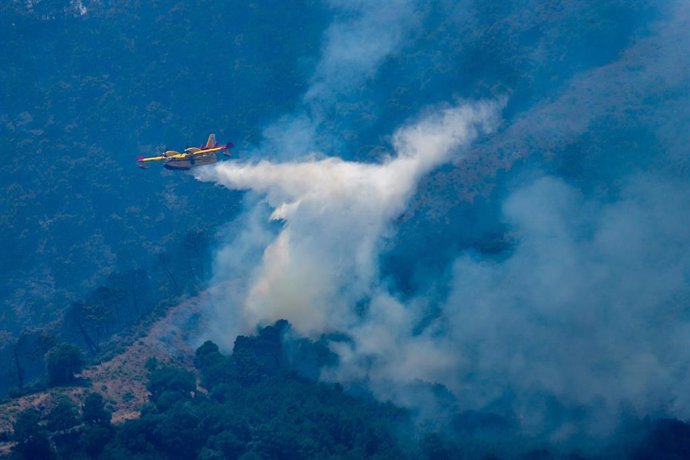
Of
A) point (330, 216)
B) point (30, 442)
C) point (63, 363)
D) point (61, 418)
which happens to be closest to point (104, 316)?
point (63, 363)

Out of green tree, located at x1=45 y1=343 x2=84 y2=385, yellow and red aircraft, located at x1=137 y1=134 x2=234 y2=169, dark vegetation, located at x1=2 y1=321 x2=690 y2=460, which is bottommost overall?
dark vegetation, located at x1=2 y1=321 x2=690 y2=460

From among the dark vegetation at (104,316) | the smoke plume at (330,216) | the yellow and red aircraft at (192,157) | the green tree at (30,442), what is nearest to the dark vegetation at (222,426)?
the green tree at (30,442)

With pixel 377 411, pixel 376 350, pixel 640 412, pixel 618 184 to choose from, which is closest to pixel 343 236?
pixel 376 350

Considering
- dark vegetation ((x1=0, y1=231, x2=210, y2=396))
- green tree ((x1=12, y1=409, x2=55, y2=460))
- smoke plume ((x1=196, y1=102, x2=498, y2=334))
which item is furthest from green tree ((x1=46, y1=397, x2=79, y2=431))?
smoke plume ((x1=196, y1=102, x2=498, y2=334))

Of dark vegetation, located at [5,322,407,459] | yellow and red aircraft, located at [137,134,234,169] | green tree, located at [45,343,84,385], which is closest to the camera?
dark vegetation, located at [5,322,407,459]

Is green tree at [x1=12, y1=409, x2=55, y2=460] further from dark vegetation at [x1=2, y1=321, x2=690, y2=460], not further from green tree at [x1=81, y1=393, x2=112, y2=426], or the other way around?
green tree at [x1=81, y1=393, x2=112, y2=426]

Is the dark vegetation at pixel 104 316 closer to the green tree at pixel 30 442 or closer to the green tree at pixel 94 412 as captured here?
the green tree at pixel 94 412
